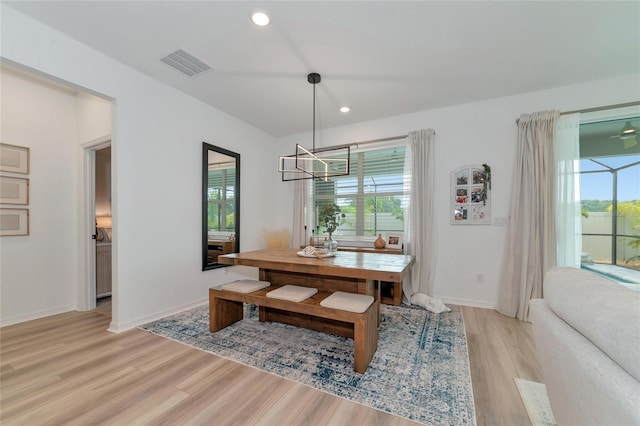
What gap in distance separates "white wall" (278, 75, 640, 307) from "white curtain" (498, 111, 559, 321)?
142 millimetres

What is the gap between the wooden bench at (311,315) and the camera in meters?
1.85

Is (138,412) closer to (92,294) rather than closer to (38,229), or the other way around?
(92,294)

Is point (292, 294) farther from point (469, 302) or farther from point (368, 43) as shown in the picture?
point (469, 302)

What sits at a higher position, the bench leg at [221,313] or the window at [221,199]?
the window at [221,199]

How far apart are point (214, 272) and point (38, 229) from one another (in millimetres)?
1985

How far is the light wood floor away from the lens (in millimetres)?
1444

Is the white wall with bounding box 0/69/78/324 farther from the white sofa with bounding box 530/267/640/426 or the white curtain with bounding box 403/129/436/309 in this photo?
the white sofa with bounding box 530/267/640/426

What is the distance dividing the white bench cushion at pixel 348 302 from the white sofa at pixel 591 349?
3.40 feet

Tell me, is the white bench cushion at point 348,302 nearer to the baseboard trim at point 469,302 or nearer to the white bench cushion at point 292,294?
the white bench cushion at point 292,294

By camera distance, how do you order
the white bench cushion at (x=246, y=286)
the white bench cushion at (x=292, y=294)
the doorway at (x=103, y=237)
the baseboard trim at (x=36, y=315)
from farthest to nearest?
the doorway at (x=103, y=237) → the baseboard trim at (x=36, y=315) → the white bench cushion at (x=246, y=286) → the white bench cushion at (x=292, y=294)

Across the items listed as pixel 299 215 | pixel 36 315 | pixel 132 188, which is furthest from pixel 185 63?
pixel 36 315

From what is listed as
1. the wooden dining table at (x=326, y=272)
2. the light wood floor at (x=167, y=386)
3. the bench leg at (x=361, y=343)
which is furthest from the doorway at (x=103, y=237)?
the bench leg at (x=361, y=343)

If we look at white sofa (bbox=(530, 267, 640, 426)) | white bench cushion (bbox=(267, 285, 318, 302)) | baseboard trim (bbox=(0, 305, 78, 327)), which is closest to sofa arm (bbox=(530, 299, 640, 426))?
white sofa (bbox=(530, 267, 640, 426))

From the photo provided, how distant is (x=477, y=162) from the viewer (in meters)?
3.37
